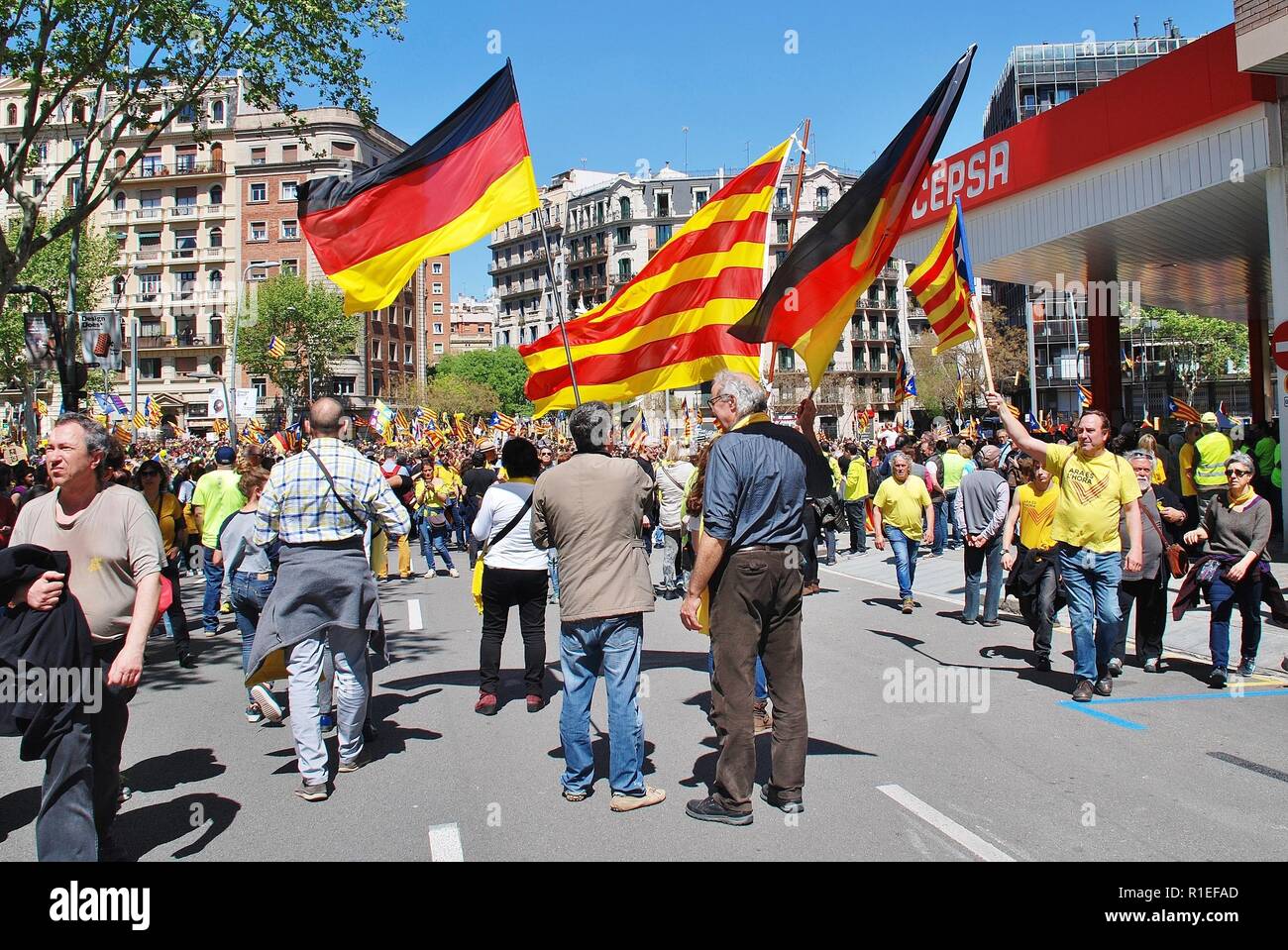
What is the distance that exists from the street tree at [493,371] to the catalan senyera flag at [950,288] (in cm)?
8208

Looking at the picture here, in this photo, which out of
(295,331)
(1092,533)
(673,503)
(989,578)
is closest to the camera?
(1092,533)

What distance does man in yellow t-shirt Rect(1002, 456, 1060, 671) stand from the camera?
7.90 m

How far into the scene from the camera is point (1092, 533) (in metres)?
6.68

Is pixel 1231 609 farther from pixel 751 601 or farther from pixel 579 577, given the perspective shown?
pixel 579 577

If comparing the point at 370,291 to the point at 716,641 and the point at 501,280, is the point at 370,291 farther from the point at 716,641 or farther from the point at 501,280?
the point at 501,280

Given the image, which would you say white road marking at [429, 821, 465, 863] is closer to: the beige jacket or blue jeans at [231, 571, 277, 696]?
the beige jacket

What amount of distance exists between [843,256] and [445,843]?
4.14 m

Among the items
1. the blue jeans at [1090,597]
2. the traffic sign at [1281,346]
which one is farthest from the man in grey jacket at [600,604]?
the traffic sign at [1281,346]

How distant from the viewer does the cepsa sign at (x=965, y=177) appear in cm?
1689

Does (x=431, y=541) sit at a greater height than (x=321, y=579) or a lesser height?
lesser

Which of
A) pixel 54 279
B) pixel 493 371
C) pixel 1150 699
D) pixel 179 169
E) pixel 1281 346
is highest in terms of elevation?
pixel 179 169

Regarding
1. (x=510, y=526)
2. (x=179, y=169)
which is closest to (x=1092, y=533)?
(x=510, y=526)

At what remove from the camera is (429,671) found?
813 centimetres

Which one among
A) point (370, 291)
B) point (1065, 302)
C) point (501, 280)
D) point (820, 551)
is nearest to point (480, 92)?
point (370, 291)
